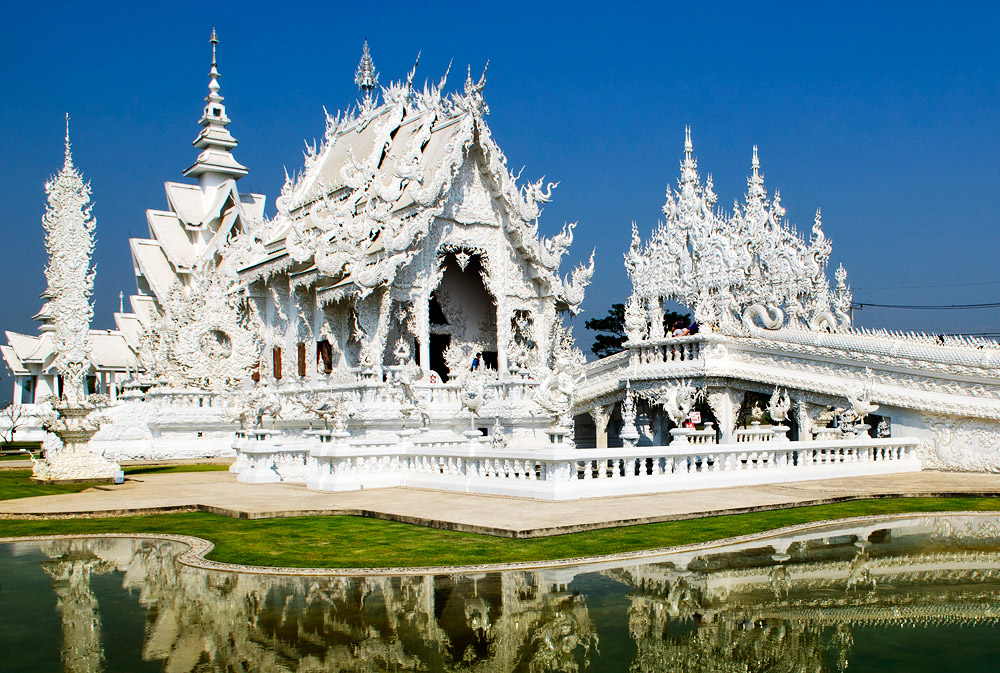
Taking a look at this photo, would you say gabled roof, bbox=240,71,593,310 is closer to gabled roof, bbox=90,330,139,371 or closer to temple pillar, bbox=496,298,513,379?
temple pillar, bbox=496,298,513,379

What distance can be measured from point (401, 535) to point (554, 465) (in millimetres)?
3145

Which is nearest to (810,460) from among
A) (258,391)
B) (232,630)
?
(258,391)

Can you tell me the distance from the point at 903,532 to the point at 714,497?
2.96 m

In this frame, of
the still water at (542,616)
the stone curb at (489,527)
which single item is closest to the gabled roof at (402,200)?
the stone curb at (489,527)

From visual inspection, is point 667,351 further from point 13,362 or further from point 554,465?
point 13,362

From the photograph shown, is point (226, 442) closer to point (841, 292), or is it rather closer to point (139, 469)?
point (139, 469)

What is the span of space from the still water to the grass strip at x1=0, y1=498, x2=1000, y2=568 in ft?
1.87

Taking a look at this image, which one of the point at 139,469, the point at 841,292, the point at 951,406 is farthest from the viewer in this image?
the point at 841,292

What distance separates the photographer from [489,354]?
80.5ft

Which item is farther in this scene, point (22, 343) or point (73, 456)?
point (22, 343)

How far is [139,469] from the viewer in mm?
21062

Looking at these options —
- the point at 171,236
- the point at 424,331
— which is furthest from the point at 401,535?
the point at 171,236

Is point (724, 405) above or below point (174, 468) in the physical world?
above

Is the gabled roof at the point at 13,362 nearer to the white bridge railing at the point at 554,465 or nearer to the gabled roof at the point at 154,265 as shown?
the gabled roof at the point at 154,265
